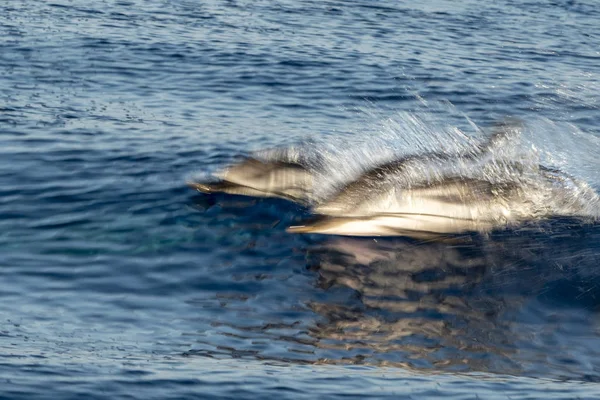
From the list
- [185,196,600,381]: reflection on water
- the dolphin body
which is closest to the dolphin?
the dolphin body

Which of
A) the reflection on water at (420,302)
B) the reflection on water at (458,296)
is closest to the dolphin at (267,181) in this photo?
the reflection on water at (420,302)

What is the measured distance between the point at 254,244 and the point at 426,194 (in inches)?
62.5

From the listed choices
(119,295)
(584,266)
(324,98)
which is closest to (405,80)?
(324,98)

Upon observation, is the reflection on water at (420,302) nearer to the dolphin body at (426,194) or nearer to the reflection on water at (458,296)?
the reflection on water at (458,296)

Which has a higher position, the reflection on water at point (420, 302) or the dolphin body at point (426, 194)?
the dolphin body at point (426, 194)

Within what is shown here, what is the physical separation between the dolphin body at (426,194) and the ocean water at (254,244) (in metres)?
0.19

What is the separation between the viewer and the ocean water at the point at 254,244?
6.66m

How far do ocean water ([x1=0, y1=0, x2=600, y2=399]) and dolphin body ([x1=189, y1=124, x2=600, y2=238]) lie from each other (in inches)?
7.3

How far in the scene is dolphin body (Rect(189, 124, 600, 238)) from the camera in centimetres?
923

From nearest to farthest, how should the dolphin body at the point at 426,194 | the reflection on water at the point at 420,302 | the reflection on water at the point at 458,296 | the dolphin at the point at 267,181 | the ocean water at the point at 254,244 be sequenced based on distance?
1. the ocean water at the point at 254,244
2. the reflection on water at the point at 420,302
3. the reflection on water at the point at 458,296
4. the dolphin body at the point at 426,194
5. the dolphin at the point at 267,181

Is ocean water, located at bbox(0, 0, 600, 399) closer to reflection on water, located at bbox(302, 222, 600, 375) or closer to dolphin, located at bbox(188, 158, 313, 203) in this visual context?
reflection on water, located at bbox(302, 222, 600, 375)

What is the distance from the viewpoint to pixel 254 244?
9.09m

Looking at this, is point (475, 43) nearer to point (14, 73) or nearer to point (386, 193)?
point (14, 73)

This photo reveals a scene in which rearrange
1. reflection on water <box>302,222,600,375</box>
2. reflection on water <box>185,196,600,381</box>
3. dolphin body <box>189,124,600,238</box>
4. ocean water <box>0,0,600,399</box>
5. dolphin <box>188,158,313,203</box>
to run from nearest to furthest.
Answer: ocean water <box>0,0,600,399</box>
reflection on water <box>185,196,600,381</box>
reflection on water <box>302,222,600,375</box>
dolphin body <box>189,124,600,238</box>
dolphin <box>188,158,313,203</box>
